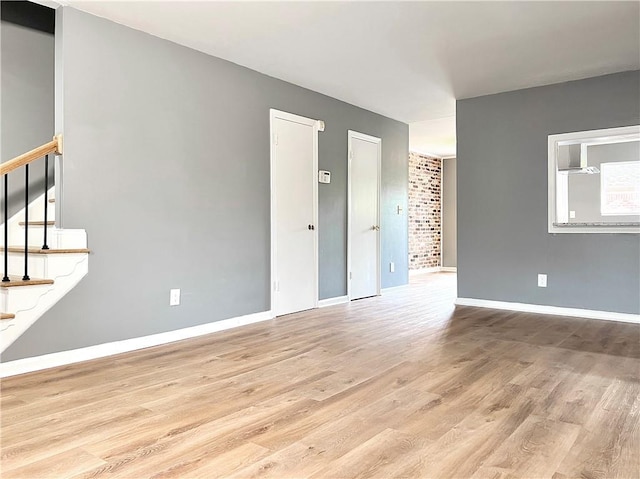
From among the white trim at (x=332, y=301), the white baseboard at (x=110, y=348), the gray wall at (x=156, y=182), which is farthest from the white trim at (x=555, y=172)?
the white baseboard at (x=110, y=348)

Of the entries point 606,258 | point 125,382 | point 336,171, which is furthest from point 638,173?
point 125,382

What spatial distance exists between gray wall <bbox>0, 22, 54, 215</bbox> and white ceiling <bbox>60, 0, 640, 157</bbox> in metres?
0.83

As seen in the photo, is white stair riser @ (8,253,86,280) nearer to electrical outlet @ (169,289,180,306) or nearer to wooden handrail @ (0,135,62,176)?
wooden handrail @ (0,135,62,176)

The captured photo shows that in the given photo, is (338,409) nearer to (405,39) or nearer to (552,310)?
(405,39)

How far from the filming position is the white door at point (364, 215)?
5.42 m

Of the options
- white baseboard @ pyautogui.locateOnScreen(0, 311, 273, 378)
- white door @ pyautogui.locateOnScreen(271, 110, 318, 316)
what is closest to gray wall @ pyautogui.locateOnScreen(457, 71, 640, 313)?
white door @ pyautogui.locateOnScreen(271, 110, 318, 316)

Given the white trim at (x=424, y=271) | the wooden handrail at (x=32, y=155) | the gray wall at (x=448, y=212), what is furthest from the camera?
the gray wall at (x=448, y=212)

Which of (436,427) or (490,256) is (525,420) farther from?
(490,256)

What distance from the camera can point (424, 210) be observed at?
9.23 m

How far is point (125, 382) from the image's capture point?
2557 mm

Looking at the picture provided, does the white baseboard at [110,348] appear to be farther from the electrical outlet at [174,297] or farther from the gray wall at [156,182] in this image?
the electrical outlet at [174,297]

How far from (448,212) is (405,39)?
6648mm

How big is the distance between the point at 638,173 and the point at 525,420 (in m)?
3.37

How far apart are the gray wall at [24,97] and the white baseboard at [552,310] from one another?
14.2 feet
